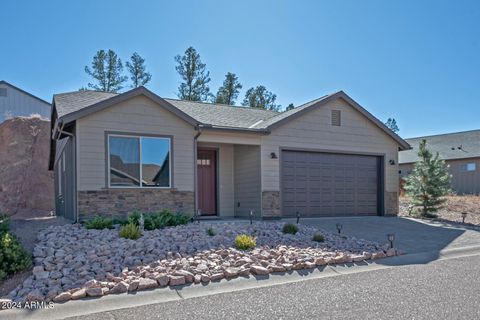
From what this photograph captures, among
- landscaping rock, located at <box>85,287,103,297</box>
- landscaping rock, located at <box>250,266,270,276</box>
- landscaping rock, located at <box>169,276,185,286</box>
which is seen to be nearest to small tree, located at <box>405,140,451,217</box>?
landscaping rock, located at <box>250,266,270,276</box>

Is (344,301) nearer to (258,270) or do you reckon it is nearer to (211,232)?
(258,270)

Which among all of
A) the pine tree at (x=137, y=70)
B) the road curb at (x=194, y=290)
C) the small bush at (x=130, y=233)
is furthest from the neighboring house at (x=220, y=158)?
the pine tree at (x=137, y=70)

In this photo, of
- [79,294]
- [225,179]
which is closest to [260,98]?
[225,179]

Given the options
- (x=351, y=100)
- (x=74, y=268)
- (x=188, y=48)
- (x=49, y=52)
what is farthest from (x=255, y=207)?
(x=188, y=48)

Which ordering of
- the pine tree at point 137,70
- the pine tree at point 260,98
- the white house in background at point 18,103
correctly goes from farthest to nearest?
the pine tree at point 260,98
the pine tree at point 137,70
the white house in background at point 18,103

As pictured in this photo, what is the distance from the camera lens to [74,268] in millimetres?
6160

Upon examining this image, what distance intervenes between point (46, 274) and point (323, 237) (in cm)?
579

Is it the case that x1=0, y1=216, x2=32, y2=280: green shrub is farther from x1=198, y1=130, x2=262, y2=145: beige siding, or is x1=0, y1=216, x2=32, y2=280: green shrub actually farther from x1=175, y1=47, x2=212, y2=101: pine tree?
x1=175, y1=47, x2=212, y2=101: pine tree

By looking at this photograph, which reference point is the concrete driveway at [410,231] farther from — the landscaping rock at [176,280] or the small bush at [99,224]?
the small bush at [99,224]

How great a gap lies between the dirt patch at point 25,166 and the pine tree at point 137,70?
36.7ft

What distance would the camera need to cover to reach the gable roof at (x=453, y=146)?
94.9 feet

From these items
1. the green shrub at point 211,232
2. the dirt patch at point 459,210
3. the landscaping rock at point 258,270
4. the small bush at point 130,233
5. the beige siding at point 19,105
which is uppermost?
the beige siding at point 19,105

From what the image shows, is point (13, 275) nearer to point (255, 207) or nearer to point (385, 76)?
point (255, 207)

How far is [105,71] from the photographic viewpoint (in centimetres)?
3061
